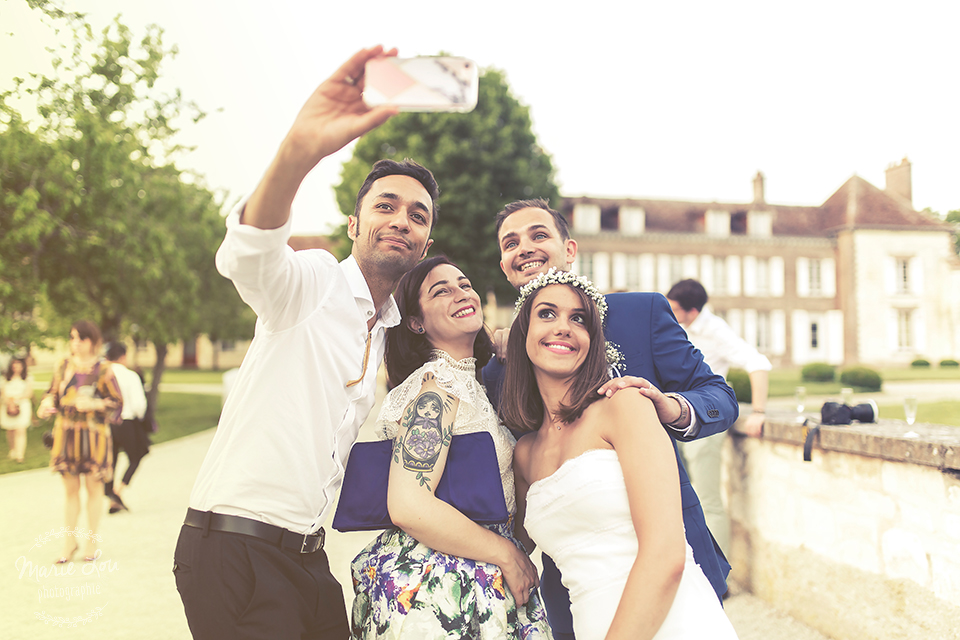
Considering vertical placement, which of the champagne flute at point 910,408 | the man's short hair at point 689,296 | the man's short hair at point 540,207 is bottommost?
the champagne flute at point 910,408

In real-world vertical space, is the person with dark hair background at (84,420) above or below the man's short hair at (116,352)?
below

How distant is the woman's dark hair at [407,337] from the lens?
2.78m

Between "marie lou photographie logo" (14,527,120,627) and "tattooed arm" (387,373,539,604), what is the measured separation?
14.1 ft

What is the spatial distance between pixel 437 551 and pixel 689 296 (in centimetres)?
452

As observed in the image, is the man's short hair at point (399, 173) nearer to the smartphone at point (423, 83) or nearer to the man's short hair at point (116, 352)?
the smartphone at point (423, 83)

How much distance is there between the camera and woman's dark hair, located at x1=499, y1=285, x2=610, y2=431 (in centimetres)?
237

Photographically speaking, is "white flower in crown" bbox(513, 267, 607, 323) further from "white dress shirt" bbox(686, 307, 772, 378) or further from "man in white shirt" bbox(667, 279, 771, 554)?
"white dress shirt" bbox(686, 307, 772, 378)

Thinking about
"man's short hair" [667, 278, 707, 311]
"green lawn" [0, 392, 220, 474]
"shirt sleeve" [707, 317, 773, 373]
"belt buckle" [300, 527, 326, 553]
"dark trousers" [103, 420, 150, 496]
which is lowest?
"green lawn" [0, 392, 220, 474]

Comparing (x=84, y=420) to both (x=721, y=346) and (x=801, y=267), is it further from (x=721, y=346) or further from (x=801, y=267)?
(x=801, y=267)

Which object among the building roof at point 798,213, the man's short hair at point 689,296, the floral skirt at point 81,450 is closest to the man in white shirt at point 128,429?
the floral skirt at point 81,450

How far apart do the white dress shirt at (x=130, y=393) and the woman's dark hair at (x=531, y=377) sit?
765cm

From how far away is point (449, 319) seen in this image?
2.70 m

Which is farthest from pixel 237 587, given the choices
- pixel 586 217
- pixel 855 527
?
pixel 586 217

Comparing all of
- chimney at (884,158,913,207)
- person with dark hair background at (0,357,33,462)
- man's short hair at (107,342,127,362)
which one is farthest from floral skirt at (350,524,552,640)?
chimney at (884,158,913,207)
